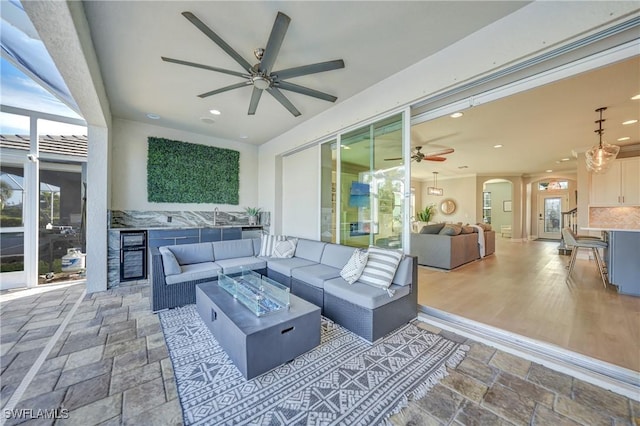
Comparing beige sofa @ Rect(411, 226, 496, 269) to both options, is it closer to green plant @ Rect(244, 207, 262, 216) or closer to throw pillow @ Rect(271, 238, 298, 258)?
throw pillow @ Rect(271, 238, 298, 258)

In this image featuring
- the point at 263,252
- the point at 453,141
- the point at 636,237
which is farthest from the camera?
the point at 453,141

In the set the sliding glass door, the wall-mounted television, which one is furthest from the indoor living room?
the wall-mounted television

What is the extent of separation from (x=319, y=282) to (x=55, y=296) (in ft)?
12.9

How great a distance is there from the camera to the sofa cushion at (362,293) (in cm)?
227

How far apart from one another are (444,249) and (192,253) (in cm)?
473

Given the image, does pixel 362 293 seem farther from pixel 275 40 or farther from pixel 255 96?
pixel 255 96

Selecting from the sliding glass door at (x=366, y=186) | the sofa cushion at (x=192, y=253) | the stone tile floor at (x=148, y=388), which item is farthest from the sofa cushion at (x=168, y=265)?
the sliding glass door at (x=366, y=186)

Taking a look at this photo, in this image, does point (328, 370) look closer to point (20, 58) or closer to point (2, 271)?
point (20, 58)

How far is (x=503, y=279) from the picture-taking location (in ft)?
13.7

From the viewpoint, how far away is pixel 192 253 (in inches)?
145

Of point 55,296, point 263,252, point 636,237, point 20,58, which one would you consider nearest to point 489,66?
point 636,237

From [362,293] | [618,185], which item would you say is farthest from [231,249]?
[618,185]

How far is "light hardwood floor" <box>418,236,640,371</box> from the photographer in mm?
2139

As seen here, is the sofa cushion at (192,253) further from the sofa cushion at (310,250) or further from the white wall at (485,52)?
the white wall at (485,52)
